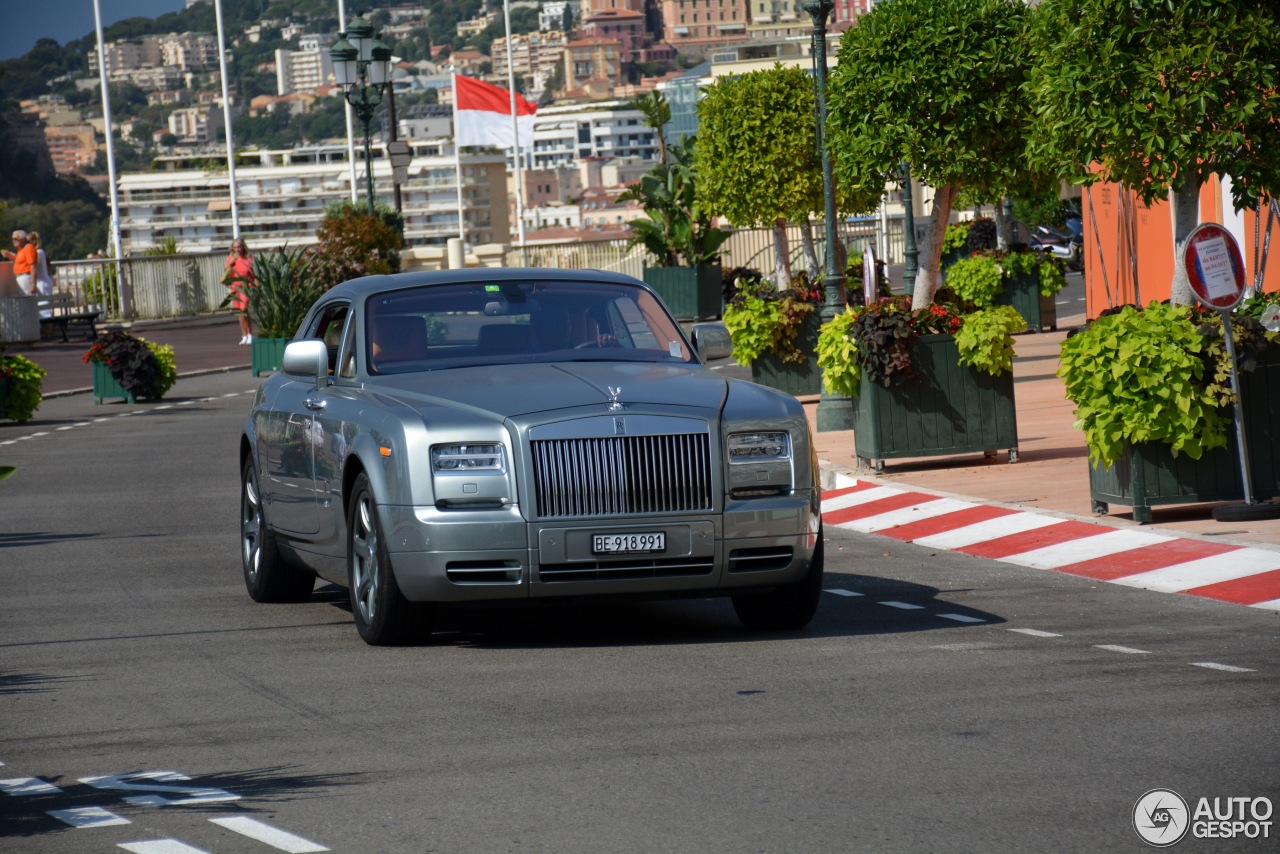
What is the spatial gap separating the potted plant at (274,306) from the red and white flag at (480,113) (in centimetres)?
2918

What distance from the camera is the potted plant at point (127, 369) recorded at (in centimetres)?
2822

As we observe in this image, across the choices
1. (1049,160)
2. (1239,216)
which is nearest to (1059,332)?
(1239,216)

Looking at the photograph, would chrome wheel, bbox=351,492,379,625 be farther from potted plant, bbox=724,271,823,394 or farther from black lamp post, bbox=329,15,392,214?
black lamp post, bbox=329,15,392,214

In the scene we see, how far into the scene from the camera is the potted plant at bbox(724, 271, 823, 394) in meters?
21.5

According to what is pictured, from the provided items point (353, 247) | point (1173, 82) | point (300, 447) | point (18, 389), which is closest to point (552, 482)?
point (300, 447)

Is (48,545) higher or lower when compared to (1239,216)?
lower

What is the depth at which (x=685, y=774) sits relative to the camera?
258 inches

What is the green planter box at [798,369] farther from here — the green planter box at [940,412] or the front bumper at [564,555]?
the front bumper at [564,555]

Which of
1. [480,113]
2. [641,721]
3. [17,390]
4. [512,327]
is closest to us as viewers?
[641,721]

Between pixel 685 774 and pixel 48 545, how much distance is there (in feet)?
28.3

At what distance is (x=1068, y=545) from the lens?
12.2 m

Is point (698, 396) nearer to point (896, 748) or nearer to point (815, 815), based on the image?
point (896, 748)

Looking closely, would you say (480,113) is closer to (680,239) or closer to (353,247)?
(680,239)

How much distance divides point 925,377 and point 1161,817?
10.2 meters
